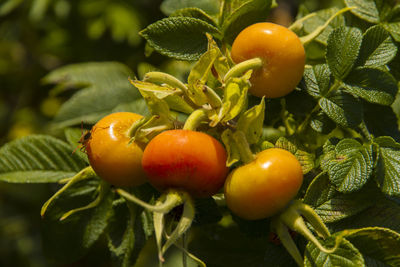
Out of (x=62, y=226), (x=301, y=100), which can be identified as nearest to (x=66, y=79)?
(x=62, y=226)

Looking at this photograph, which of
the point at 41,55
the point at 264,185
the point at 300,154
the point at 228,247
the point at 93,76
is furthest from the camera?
the point at 41,55

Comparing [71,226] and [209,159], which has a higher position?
[209,159]

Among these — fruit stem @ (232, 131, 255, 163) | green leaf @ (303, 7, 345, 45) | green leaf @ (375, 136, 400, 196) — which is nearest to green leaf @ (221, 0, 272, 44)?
green leaf @ (303, 7, 345, 45)

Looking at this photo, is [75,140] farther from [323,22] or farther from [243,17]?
[323,22]

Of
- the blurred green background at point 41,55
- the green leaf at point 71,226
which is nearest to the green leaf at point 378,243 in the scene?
the green leaf at point 71,226

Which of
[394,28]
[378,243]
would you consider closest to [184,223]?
[378,243]

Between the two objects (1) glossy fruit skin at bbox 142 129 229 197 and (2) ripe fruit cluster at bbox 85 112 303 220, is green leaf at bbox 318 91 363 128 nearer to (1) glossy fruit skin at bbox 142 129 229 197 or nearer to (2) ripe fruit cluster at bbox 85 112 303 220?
(2) ripe fruit cluster at bbox 85 112 303 220
